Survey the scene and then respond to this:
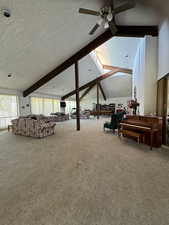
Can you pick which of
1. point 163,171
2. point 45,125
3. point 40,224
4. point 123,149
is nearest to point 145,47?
point 123,149

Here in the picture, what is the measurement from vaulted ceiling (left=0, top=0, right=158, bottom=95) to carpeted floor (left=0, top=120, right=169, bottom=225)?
3.68 m

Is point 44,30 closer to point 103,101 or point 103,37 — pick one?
point 103,37

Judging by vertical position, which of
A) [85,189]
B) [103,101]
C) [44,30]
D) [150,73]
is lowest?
[85,189]

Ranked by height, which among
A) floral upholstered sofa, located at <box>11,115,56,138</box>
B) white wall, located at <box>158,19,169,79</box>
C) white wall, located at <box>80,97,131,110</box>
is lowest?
floral upholstered sofa, located at <box>11,115,56,138</box>

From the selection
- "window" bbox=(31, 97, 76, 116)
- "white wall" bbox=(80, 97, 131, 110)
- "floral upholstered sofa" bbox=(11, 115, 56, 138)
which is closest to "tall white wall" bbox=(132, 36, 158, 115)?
"floral upholstered sofa" bbox=(11, 115, 56, 138)

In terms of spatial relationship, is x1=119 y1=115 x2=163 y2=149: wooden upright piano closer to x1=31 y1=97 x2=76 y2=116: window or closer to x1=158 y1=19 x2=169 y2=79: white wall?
x1=158 y1=19 x2=169 y2=79: white wall

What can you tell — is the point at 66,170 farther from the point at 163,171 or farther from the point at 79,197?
the point at 163,171

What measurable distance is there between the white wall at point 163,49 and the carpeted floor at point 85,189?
2.50 meters

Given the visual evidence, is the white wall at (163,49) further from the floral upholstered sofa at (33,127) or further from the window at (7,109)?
the window at (7,109)

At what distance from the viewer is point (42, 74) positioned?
676 centimetres

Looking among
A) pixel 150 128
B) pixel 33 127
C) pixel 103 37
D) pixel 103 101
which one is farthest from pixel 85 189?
pixel 103 101

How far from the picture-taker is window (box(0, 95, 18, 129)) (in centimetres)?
720

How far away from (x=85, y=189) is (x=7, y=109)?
26.0 feet

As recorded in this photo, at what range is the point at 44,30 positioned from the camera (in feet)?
11.9
